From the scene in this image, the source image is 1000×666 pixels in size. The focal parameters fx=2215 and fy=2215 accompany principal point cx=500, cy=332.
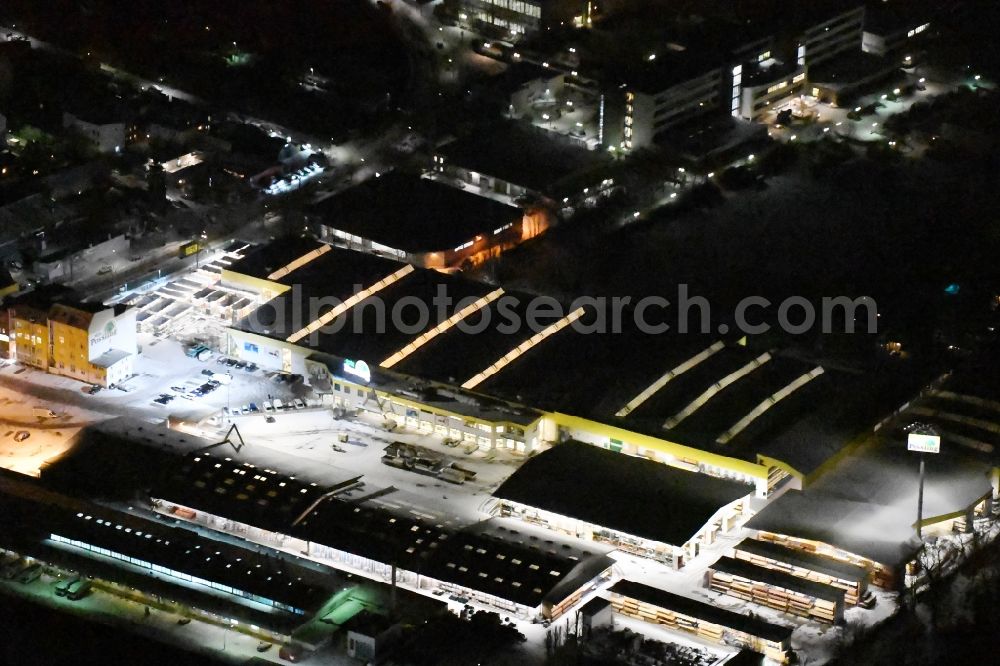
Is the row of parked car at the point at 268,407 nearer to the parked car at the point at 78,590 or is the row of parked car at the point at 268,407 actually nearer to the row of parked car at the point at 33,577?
the row of parked car at the point at 33,577

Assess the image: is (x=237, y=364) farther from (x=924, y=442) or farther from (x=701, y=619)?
(x=924, y=442)

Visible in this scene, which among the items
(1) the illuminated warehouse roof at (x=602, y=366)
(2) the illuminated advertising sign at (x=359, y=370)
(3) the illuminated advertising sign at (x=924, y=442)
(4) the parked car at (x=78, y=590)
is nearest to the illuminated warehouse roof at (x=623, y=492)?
(1) the illuminated warehouse roof at (x=602, y=366)

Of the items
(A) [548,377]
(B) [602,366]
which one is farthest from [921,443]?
(A) [548,377]

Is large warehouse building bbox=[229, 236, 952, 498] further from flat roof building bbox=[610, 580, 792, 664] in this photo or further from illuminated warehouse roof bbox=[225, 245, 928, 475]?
flat roof building bbox=[610, 580, 792, 664]

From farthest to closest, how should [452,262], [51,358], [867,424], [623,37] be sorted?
[623,37]
[452,262]
[51,358]
[867,424]

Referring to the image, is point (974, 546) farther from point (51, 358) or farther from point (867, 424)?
point (51, 358)

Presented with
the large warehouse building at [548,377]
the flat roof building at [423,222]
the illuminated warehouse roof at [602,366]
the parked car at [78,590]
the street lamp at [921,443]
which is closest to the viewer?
the parked car at [78,590]

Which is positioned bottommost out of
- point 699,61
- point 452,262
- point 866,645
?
point 866,645

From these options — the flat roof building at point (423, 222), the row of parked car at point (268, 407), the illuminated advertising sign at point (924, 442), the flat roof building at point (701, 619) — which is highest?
the flat roof building at point (423, 222)

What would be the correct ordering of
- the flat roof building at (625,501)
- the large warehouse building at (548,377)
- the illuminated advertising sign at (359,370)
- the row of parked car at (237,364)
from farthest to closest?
the row of parked car at (237,364), the illuminated advertising sign at (359,370), the large warehouse building at (548,377), the flat roof building at (625,501)

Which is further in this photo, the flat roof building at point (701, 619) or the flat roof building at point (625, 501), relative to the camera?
the flat roof building at point (625, 501)

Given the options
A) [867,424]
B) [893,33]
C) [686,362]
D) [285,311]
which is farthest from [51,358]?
[893,33]
